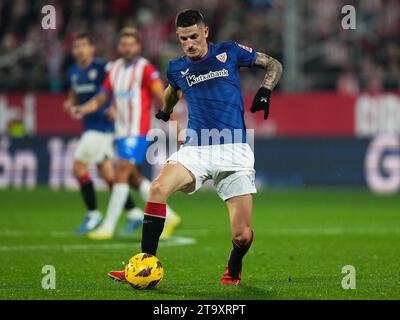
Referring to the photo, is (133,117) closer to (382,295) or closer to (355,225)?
(355,225)

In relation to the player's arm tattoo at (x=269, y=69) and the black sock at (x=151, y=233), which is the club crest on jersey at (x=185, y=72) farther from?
the black sock at (x=151, y=233)

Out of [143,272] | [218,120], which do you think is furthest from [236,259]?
[218,120]

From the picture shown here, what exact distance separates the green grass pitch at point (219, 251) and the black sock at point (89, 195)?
0.53 m

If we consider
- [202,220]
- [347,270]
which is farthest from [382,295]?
[202,220]

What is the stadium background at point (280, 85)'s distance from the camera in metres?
20.9

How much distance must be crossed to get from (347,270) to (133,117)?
4.77 metres

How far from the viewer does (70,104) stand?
1357cm

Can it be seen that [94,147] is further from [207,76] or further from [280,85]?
[280,85]

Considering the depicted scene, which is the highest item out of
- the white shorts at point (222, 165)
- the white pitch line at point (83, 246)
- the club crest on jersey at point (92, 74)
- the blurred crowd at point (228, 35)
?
the blurred crowd at point (228, 35)

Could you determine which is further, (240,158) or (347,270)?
(347,270)

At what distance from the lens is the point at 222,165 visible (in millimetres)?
7973

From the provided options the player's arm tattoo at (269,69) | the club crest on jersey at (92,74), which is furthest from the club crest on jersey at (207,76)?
the club crest on jersey at (92,74)

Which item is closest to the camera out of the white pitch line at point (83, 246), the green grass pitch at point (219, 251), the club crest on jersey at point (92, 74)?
the green grass pitch at point (219, 251)

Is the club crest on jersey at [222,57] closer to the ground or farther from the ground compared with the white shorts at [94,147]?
farther from the ground
